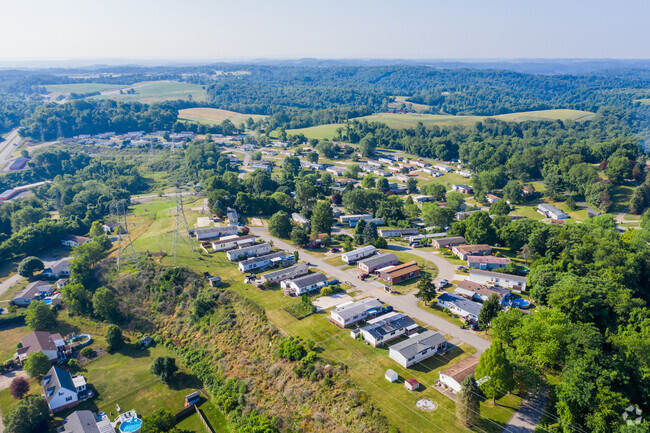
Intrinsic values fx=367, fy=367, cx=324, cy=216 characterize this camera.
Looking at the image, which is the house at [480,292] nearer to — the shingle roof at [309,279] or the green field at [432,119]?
the shingle roof at [309,279]

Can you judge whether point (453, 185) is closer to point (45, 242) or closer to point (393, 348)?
point (393, 348)

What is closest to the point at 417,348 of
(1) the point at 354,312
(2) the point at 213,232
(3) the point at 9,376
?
(1) the point at 354,312

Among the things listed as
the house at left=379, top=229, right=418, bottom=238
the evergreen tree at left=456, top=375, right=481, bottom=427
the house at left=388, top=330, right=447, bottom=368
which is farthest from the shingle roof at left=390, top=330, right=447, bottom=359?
the house at left=379, top=229, right=418, bottom=238

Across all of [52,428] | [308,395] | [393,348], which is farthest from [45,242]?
[393,348]

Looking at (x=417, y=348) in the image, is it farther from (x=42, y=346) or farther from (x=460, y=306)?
(x=42, y=346)

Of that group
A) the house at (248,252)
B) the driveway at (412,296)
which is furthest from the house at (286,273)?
the house at (248,252)

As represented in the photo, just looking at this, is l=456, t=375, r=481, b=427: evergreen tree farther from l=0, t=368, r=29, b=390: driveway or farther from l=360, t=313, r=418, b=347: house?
l=0, t=368, r=29, b=390: driveway
